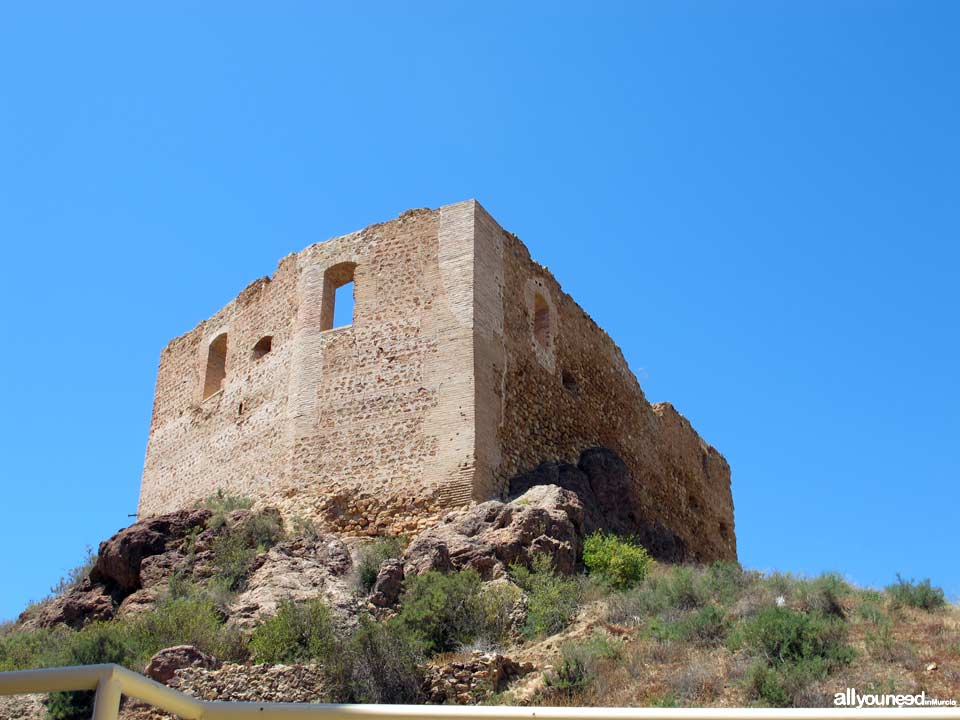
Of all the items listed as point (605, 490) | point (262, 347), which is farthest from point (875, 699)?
point (262, 347)

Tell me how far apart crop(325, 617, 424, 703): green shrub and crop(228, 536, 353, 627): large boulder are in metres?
1.61

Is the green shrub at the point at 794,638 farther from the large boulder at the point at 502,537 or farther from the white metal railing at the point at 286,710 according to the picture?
the white metal railing at the point at 286,710

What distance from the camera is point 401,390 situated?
1475cm

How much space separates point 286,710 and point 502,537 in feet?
30.7

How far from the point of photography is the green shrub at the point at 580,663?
902cm

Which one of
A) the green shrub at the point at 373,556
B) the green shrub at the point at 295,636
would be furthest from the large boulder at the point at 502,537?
the green shrub at the point at 295,636

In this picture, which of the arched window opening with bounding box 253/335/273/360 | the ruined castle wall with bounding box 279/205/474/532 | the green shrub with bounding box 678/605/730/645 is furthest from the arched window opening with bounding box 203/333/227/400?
the green shrub with bounding box 678/605/730/645

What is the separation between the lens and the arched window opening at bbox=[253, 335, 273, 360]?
17344 mm

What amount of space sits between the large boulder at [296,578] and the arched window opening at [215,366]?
594cm

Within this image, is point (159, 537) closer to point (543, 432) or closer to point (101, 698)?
point (543, 432)

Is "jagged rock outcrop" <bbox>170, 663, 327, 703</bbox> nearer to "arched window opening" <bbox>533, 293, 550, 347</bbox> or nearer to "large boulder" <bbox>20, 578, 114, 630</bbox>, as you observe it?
"large boulder" <bbox>20, 578, 114, 630</bbox>

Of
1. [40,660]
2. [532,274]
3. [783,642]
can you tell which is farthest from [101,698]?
[532,274]

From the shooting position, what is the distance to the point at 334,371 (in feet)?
50.6

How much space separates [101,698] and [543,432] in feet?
43.2
